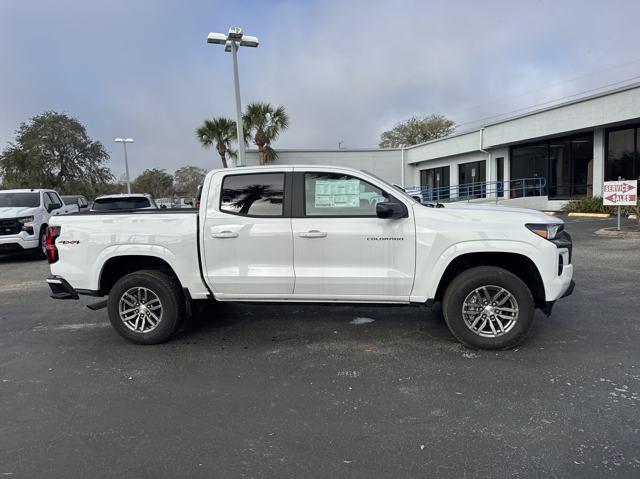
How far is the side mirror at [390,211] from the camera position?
14.6 feet

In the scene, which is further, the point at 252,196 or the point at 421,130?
the point at 421,130

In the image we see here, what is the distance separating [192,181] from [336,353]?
246ft

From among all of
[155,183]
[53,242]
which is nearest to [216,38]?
[53,242]

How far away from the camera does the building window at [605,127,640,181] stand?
17.7m

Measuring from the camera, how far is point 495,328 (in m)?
4.58

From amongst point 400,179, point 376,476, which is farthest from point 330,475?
point 400,179

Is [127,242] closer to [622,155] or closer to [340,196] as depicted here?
[340,196]

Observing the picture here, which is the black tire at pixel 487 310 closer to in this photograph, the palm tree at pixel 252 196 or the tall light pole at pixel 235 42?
the palm tree at pixel 252 196

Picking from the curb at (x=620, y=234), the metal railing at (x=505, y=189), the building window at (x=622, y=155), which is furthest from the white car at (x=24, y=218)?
the building window at (x=622, y=155)

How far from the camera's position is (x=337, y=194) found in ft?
15.8

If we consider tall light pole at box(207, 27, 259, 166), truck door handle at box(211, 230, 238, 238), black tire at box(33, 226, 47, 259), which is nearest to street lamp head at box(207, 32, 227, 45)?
tall light pole at box(207, 27, 259, 166)

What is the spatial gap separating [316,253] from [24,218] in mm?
10105

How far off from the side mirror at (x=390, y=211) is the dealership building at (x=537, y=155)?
1585cm

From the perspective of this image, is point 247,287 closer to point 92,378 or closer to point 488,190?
point 92,378
